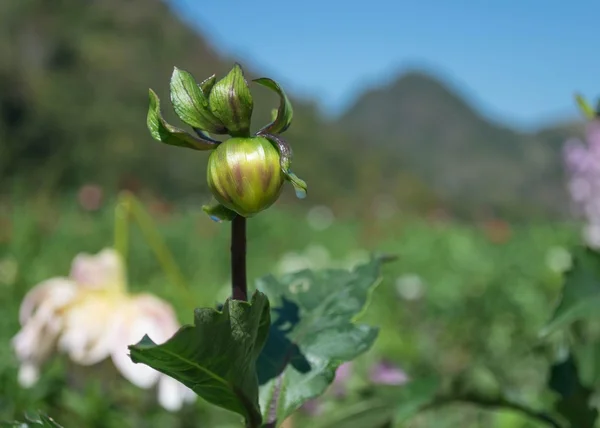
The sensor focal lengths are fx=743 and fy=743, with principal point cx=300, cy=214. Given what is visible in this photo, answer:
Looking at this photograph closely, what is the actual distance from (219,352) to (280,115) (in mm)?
119

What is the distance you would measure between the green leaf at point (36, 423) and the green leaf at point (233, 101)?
17 cm

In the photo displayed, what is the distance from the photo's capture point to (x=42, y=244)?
13.3 feet

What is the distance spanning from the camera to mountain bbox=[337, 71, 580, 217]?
234 feet

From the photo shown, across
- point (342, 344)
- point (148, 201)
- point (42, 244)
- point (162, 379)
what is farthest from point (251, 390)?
point (148, 201)

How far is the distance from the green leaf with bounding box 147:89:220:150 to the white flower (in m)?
0.44

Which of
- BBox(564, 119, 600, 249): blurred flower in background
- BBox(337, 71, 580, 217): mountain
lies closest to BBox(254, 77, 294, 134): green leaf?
BBox(564, 119, 600, 249): blurred flower in background

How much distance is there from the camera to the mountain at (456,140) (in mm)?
71250

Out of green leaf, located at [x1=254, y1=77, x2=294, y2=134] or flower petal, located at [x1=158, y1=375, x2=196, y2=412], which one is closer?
green leaf, located at [x1=254, y1=77, x2=294, y2=134]

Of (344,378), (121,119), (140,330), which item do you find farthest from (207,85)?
(121,119)

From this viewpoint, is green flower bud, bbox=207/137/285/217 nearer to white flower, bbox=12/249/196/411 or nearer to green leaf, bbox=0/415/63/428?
green leaf, bbox=0/415/63/428

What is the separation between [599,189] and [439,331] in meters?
0.95

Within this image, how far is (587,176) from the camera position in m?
2.44

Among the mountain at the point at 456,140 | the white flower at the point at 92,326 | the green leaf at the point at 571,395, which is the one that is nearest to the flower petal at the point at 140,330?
the white flower at the point at 92,326

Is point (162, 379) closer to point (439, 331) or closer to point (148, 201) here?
point (439, 331)
